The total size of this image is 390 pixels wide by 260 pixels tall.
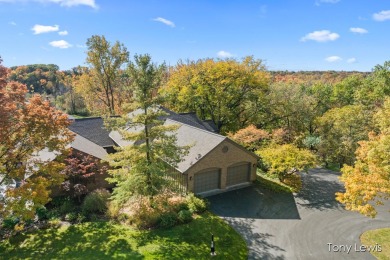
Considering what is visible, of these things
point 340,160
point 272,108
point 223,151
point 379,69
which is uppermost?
point 379,69

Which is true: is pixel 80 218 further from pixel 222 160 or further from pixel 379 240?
pixel 379 240

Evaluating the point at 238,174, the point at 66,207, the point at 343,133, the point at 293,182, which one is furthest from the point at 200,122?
the point at 66,207

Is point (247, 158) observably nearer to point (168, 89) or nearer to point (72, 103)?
point (168, 89)

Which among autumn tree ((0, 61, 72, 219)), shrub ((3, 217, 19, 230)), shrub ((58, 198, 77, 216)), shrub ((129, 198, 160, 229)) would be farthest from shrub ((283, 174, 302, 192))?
shrub ((3, 217, 19, 230))

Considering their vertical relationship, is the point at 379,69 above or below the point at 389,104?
above

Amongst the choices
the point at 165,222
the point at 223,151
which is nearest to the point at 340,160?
the point at 223,151
